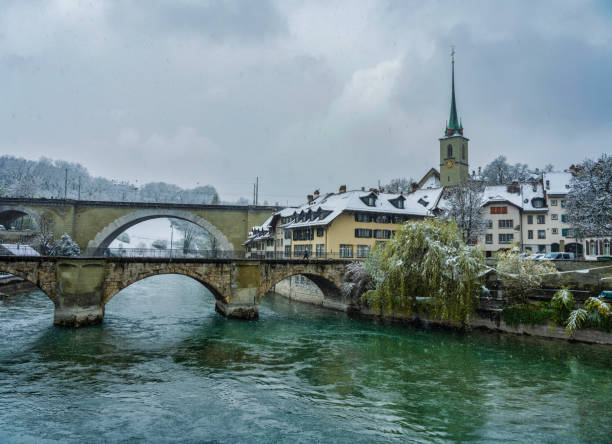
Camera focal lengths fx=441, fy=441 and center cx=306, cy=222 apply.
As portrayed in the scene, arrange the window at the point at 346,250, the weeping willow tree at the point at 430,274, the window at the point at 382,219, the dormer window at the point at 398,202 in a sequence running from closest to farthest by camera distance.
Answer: the weeping willow tree at the point at 430,274 < the window at the point at 346,250 < the window at the point at 382,219 < the dormer window at the point at 398,202

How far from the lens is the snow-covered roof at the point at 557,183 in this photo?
157ft

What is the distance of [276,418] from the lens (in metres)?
13.5

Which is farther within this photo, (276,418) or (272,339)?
(272,339)

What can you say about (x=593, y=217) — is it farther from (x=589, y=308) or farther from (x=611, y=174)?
(x=589, y=308)

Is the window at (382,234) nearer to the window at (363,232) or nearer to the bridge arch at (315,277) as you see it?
the window at (363,232)

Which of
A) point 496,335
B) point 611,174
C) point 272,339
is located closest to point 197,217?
point 272,339

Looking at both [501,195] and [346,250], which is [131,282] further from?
[501,195]

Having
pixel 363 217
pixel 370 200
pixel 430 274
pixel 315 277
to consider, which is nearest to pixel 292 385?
pixel 430 274

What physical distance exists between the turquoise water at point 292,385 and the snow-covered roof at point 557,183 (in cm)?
2974

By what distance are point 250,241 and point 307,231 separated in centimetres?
1491

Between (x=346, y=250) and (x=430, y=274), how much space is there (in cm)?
1423

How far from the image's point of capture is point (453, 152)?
221 feet

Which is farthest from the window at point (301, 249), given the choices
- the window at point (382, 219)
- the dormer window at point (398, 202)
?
the dormer window at point (398, 202)

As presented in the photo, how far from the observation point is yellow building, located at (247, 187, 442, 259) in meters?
39.8
